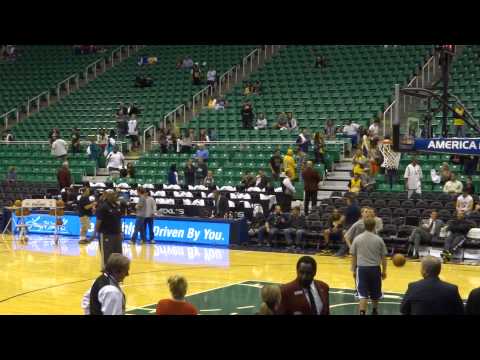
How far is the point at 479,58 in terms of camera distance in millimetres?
27125

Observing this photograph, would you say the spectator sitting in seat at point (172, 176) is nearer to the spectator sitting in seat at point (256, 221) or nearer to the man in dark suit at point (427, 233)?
the spectator sitting in seat at point (256, 221)

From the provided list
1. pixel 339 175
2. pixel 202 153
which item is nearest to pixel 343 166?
pixel 339 175

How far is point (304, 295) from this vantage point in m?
7.10

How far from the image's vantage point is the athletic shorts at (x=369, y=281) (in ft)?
35.8

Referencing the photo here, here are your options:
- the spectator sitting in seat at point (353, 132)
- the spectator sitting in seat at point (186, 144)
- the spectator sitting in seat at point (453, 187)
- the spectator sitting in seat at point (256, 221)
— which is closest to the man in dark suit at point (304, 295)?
the spectator sitting in seat at point (453, 187)

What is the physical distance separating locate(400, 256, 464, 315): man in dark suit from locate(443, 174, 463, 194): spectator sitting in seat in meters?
13.5

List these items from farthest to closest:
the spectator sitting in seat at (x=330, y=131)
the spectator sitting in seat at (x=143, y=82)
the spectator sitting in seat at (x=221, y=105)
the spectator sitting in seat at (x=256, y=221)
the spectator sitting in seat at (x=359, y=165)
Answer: the spectator sitting in seat at (x=143, y=82), the spectator sitting in seat at (x=221, y=105), the spectator sitting in seat at (x=330, y=131), the spectator sitting in seat at (x=359, y=165), the spectator sitting in seat at (x=256, y=221)

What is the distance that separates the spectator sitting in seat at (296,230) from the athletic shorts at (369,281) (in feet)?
30.4

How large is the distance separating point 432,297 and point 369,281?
13.2 feet

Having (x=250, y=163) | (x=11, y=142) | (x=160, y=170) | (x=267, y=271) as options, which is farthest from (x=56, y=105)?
(x=267, y=271)

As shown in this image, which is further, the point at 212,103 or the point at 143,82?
the point at 143,82

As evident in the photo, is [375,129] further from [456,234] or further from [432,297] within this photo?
[432,297]

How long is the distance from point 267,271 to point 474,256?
16.7 feet

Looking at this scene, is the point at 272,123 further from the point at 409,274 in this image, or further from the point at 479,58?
the point at 409,274
